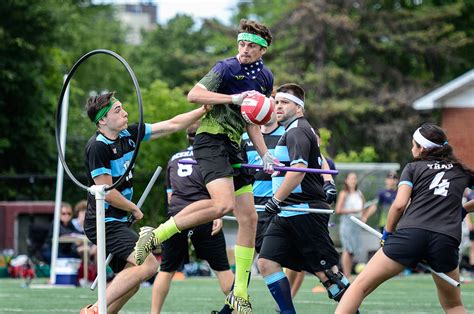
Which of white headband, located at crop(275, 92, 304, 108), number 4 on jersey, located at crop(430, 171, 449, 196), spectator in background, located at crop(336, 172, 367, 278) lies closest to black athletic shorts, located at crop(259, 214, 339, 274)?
white headband, located at crop(275, 92, 304, 108)

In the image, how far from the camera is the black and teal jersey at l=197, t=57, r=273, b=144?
351 inches

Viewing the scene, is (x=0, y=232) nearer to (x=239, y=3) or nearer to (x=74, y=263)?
(x=74, y=263)

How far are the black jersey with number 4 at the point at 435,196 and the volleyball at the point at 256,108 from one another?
1.17 metres

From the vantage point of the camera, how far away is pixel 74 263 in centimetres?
1845

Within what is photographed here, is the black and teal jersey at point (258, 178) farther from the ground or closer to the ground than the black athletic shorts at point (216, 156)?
closer to the ground

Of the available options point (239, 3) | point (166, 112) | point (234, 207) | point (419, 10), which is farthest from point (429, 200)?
point (239, 3)

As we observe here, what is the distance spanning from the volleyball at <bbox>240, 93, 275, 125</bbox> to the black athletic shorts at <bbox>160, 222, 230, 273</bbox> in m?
2.57

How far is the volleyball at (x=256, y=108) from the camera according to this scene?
335 inches

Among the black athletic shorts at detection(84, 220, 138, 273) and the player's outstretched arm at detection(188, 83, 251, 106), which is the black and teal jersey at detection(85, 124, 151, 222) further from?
the player's outstretched arm at detection(188, 83, 251, 106)

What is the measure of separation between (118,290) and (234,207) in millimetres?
1166

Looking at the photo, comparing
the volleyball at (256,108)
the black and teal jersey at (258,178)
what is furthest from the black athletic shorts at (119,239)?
→ the black and teal jersey at (258,178)

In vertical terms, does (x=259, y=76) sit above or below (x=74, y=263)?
above

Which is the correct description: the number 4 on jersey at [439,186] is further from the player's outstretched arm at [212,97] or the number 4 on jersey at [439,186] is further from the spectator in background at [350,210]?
A: the spectator in background at [350,210]

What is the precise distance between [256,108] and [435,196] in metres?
1.53
